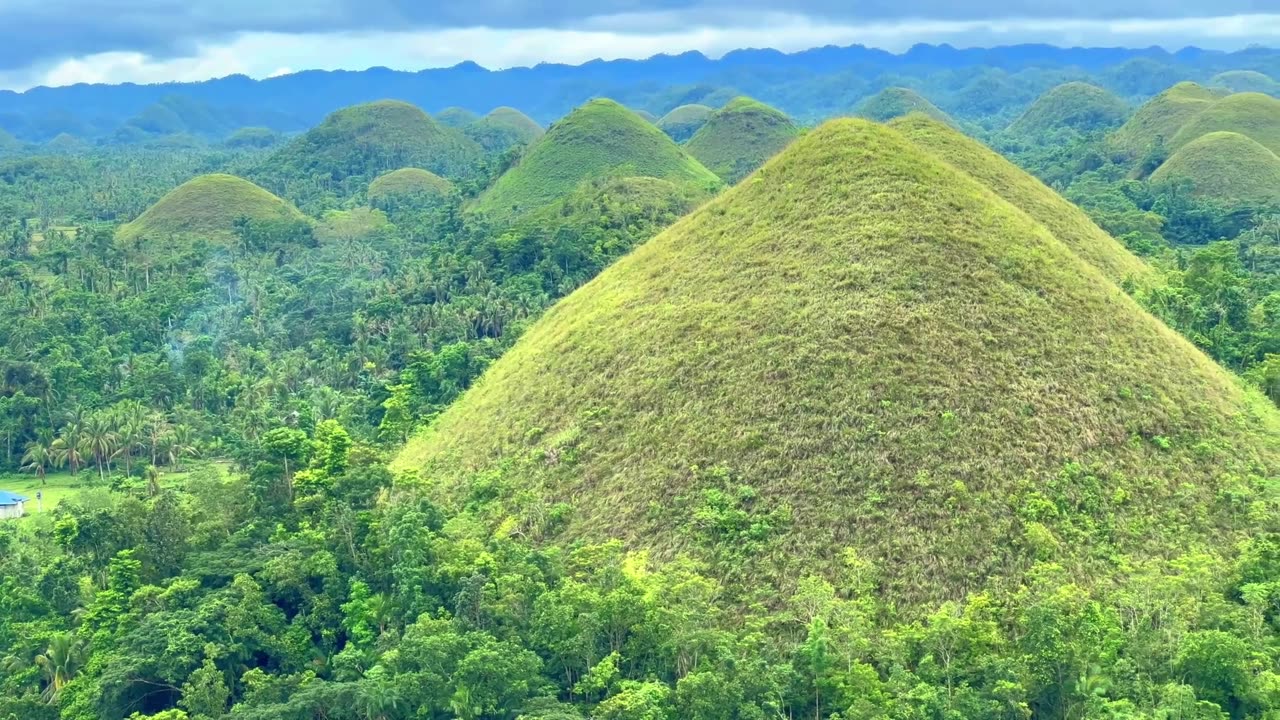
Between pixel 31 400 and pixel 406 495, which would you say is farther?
pixel 31 400

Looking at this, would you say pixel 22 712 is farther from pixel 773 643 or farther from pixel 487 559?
pixel 773 643

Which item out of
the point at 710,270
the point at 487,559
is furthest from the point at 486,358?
the point at 487,559

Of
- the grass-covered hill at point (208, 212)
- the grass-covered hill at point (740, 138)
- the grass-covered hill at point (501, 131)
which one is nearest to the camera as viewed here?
the grass-covered hill at point (208, 212)

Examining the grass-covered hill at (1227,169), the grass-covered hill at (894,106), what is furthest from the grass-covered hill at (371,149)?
the grass-covered hill at (1227,169)

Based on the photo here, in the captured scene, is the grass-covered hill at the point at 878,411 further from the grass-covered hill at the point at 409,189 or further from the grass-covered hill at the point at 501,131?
the grass-covered hill at the point at 501,131

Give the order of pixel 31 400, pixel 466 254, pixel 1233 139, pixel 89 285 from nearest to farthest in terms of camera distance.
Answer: pixel 31 400, pixel 466 254, pixel 89 285, pixel 1233 139

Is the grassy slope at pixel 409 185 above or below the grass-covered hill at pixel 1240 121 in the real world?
below

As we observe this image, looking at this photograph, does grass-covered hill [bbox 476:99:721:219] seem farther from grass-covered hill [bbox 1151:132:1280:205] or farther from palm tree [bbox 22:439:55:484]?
palm tree [bbox 22:439:55:484]

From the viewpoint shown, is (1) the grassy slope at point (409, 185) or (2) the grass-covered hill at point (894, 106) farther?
(2) the grass-covered hill at point (894, 106)

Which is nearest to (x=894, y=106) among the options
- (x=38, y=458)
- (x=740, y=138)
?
(x=740, y=138)
